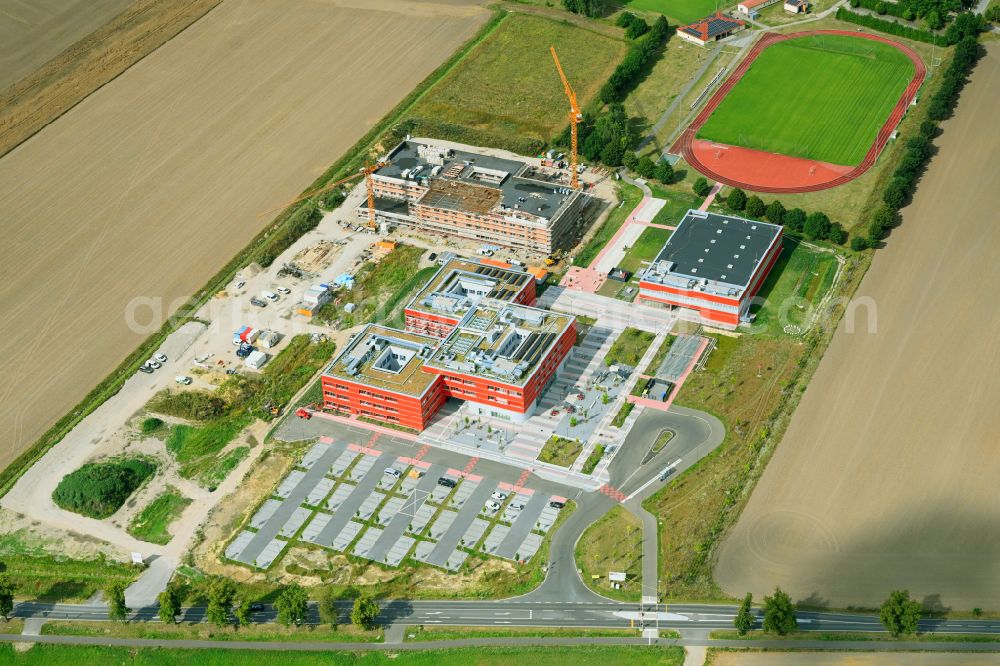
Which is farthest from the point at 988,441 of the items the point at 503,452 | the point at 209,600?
the point at 209,600

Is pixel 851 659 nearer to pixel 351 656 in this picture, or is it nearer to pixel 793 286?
pixel 351 656

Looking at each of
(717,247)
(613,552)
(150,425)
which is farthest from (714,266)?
(150,425)

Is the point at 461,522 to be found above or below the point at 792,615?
below

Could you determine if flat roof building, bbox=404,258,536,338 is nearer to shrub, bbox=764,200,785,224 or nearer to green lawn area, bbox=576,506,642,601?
green lawn area, bbox=576,506,642,601

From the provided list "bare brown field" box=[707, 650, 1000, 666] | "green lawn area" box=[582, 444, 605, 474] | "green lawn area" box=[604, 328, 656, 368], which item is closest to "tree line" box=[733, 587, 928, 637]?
"bare brown field" box=[707, 650, 1000, 666]

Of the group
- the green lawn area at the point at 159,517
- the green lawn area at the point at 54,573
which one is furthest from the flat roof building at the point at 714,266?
the green lawn area at the point at 54,573

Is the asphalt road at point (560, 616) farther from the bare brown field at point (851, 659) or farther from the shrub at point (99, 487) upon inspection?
the shrub at point (99, 487)
